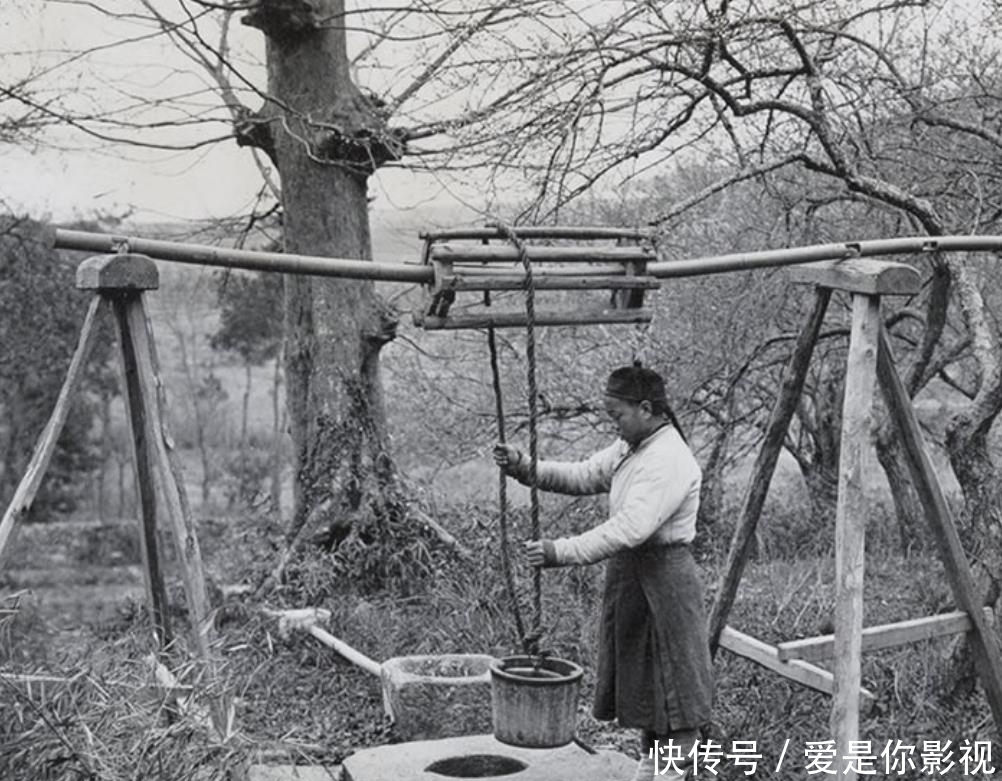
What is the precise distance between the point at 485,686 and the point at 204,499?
73.3 ft

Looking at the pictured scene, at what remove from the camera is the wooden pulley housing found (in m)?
5.13

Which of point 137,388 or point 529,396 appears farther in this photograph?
point 137,388

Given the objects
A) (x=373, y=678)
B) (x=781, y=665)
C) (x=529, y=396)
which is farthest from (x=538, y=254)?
(x=373, y=678)

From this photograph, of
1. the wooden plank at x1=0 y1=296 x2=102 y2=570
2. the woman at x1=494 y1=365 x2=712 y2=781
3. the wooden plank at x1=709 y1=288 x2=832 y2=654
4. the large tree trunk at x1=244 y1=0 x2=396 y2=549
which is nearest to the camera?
the wooden plank at x1=0 y1=296 x2=102 y2=570

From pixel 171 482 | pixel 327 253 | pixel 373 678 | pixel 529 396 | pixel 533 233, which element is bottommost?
pixel 373 678

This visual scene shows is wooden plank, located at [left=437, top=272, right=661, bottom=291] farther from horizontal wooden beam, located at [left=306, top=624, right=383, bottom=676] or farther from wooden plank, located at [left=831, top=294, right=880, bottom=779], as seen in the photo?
horizontal wooden beam, located at [left=306, top=624, right=383, bottom=676]

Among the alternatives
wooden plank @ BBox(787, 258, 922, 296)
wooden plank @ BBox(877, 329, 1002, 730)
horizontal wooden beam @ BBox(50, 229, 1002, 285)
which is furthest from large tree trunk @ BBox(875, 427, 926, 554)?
wooden plank @ BBox(787, 258, 922, 296)

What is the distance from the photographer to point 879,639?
5.76 m

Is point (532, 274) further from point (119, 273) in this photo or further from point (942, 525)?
point (942, 525)

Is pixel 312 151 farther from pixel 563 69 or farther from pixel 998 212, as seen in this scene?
pixel 998 212

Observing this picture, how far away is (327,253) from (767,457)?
17.3 feet

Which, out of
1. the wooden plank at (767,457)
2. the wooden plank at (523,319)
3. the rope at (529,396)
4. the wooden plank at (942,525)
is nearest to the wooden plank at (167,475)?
the wooden plank at (523,319)

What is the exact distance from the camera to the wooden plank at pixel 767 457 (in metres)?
5.89

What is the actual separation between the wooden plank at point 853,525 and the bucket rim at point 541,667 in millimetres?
1109
